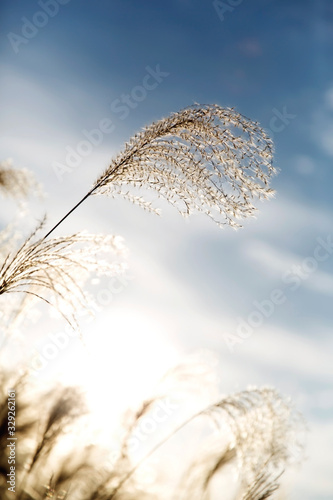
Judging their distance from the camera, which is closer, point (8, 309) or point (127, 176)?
point (127, 176)

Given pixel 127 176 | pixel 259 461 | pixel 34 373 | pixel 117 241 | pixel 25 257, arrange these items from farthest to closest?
pixel 34 373
pixel 259 461
pixel 127 176
pixel 117 241
pixel 25 257

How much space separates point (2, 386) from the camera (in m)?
3.05

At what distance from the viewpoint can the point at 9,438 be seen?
271 cm

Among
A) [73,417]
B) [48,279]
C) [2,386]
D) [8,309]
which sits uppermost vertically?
[48,279]

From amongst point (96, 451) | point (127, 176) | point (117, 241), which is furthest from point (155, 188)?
point (96, 451)

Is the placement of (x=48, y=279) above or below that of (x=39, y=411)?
above

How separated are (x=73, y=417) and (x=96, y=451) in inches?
14.1

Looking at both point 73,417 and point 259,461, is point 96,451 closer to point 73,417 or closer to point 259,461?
point 73,417

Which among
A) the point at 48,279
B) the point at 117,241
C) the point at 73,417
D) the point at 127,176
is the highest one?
the point at 127,176

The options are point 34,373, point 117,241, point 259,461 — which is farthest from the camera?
point 34,373

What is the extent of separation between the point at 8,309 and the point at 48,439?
47.8 inches

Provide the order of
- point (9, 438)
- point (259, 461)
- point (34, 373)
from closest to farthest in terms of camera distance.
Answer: point (9, 438)
point (259, 461)
point (34, 373)

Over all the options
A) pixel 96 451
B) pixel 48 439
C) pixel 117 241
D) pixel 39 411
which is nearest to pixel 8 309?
pixel 39 411

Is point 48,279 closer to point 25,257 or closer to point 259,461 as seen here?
point 25,257
